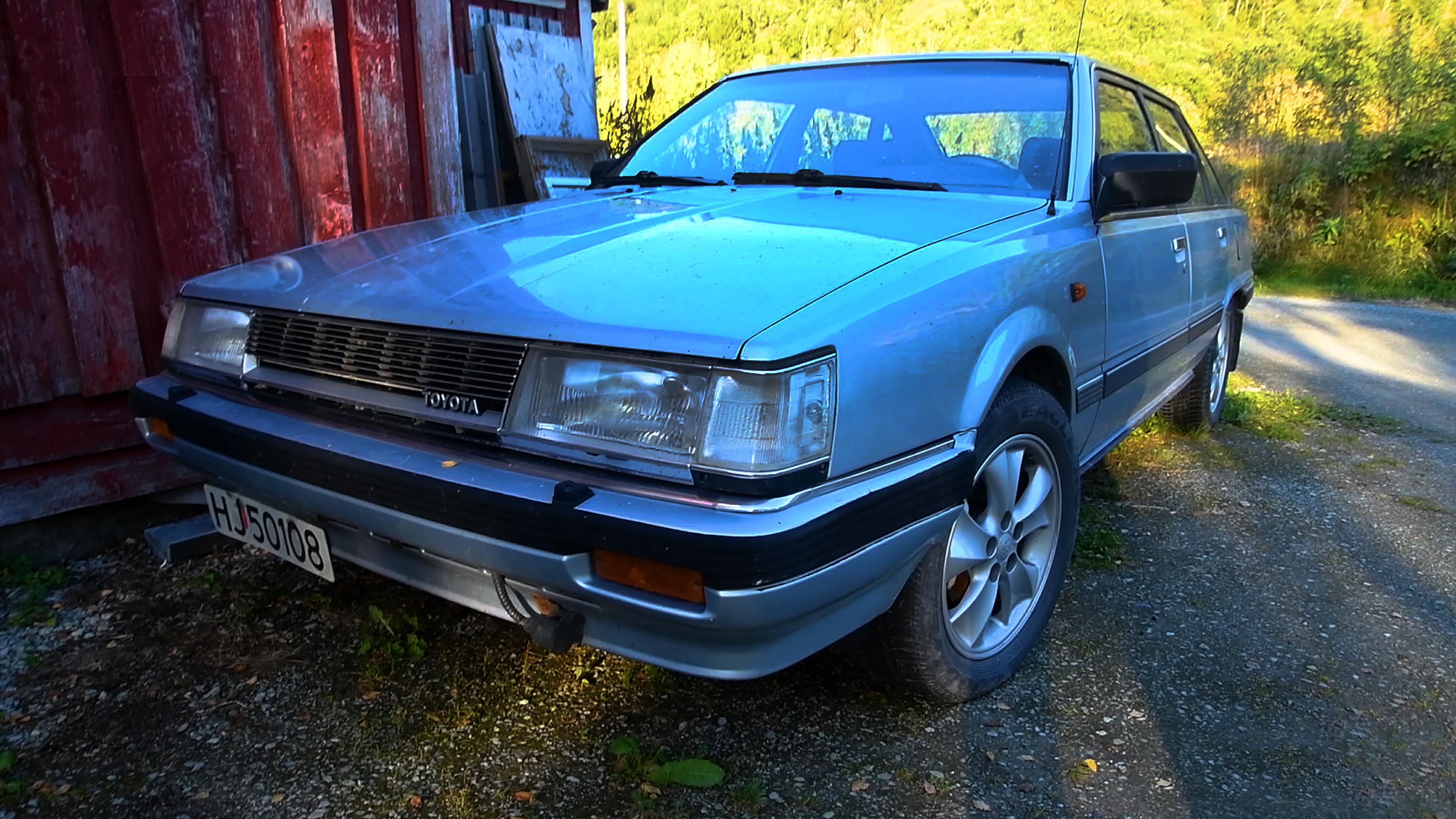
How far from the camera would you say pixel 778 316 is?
1.64m

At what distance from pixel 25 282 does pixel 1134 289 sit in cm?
339

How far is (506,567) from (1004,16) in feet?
77.7

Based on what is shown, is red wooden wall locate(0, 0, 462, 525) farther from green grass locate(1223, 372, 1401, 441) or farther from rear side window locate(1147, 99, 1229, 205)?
green grass locate(1223, 372, 1401, 441)

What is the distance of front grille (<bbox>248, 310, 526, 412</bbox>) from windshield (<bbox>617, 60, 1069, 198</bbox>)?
1.38 metres

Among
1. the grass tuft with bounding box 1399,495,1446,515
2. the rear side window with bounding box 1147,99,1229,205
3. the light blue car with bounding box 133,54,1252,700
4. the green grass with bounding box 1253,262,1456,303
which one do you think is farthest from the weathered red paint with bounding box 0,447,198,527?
the green grass with bounding box 1253,262,1456,303

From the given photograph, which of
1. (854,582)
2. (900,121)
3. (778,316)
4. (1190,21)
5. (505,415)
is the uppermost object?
(1190,21)

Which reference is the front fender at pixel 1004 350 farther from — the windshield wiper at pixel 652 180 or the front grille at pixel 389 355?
the windshield wiper at pixel 652 180

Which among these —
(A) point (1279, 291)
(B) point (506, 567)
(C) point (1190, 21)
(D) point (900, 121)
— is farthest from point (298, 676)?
(C) point (1190, 21)

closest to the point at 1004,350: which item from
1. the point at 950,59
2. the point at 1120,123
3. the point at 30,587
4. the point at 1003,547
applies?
the point at 1003,547

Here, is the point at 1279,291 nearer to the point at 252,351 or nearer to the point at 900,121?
the point at 900,121

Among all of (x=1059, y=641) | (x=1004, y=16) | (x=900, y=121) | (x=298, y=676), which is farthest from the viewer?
(x=1004, y=16)

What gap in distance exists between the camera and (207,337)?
7.66 feet

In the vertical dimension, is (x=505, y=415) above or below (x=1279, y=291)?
above

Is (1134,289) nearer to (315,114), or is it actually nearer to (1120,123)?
(1120,123)
